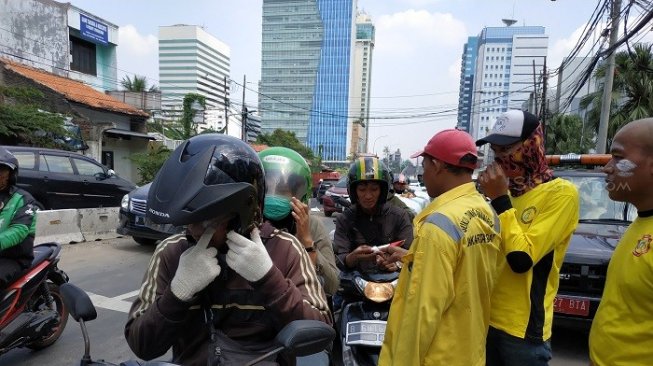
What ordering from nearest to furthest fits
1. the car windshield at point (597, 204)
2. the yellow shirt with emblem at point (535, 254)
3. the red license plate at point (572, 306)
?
the yellow shirt with emblem at point (535, 254) → the red license plate at point (572, 306) → the car windshield at point (597, 204)

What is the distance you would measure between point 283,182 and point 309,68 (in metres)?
82.2

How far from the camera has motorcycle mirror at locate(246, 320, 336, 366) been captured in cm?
126

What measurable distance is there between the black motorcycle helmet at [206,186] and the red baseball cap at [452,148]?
0.91m

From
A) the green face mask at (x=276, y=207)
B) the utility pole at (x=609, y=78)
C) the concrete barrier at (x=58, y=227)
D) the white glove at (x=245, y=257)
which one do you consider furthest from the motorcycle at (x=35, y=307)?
the utility pole at (x=609, y=78)

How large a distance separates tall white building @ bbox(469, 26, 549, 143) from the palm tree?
171 feet

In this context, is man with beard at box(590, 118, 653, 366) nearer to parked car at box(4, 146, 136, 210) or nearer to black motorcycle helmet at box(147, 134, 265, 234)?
black motorcycle helmet at box(147, 134, 265, 234)

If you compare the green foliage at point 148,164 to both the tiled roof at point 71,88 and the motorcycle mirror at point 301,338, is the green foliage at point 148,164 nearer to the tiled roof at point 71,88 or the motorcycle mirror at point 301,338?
the tiled roof at point 71,88

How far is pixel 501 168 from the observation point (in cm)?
213

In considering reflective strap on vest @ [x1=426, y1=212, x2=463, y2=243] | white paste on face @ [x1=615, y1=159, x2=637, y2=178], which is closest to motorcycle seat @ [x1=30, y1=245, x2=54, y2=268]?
reflective strap on vest @ [x1=426, y1=212, x2=463, y2=243]

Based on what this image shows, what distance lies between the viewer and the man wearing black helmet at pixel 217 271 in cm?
124

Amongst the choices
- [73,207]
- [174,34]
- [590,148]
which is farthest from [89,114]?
[174,34]

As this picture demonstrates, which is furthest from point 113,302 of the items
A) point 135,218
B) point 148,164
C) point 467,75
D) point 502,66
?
point 467,75

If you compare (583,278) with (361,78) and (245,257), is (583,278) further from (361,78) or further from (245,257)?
(361,78)

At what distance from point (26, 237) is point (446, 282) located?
3253 mm
